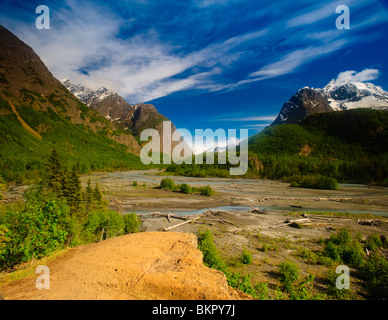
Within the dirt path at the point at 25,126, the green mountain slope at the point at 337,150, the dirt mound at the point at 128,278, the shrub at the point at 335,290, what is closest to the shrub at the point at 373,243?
the shrub at the point at 335,290

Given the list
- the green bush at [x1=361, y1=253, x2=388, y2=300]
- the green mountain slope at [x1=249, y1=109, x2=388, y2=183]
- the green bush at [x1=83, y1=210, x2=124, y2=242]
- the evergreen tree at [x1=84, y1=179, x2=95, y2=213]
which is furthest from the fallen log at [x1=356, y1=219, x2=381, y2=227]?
the green mountain slope at [x1=249, y1=109, x2=388, y2=183]

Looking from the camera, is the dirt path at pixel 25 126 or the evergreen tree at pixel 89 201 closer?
the evergreen tree at pixel 89 201

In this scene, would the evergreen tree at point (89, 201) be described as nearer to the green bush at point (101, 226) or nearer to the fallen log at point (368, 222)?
the green bush at point (101, 226)

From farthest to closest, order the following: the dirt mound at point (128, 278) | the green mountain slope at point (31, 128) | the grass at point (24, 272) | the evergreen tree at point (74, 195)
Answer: the green mountain slope at point (31, 128)
the evergreen tree at point (74, 195)
the grass at point (24, 272)
the dirt mound at point (128, 278)

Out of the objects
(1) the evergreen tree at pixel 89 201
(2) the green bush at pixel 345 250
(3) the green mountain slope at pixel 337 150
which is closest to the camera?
(2) the green bush at pixel 345 250

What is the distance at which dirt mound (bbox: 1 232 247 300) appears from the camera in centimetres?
757

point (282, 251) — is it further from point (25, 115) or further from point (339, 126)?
point (339, 126)

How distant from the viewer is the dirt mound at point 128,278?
7.57 m

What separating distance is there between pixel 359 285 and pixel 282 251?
6.62 meters

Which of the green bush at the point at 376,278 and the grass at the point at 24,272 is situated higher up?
the grass at the point at 24,272

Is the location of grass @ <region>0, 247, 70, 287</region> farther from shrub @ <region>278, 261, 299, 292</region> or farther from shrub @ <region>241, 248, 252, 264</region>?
shrub @ <region>278, 261, 299, 292</region>

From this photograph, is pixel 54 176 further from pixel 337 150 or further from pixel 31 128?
pixel 337 150

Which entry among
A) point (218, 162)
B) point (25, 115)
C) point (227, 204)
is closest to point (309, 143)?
point (218, 162)

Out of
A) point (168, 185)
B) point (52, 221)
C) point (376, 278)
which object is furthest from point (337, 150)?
point (52, 221)
